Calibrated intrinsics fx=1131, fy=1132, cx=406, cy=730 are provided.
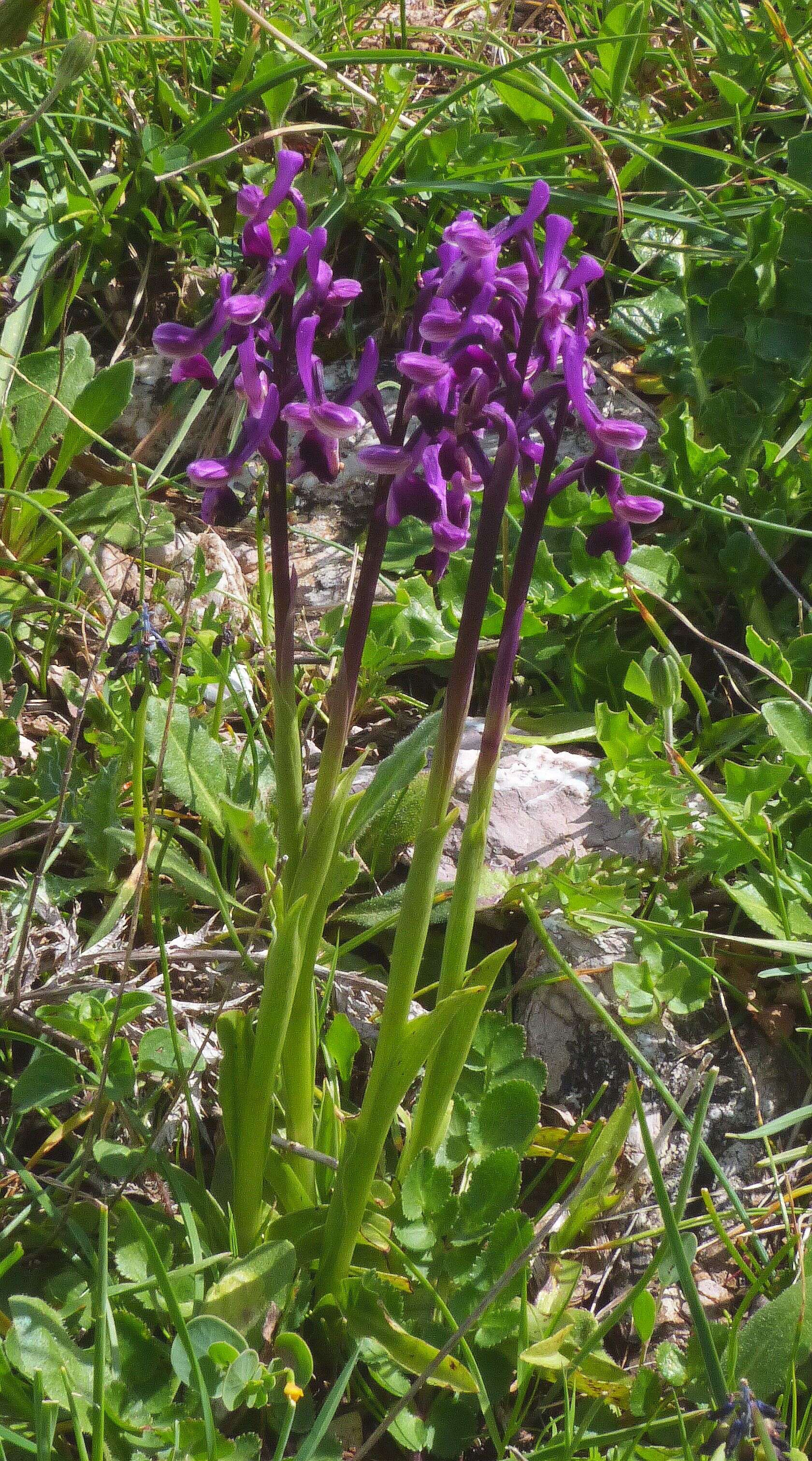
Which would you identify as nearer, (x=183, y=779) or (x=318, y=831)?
(x=318, y=831)

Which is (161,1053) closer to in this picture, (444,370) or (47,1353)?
(47,1353)

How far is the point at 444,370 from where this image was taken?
1118 mm

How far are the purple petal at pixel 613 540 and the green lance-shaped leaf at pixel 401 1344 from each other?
3.23 feet

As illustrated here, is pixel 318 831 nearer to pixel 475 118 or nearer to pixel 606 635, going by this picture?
pixel 606 635

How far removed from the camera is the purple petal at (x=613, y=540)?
4.37ft

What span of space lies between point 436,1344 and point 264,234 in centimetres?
139

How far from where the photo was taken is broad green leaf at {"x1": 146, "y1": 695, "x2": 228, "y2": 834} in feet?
6.62

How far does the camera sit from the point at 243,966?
190 cm

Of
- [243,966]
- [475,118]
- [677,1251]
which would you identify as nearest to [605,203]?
[475,118]

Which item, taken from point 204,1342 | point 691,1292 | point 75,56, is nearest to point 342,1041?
Answer: point 204,1342

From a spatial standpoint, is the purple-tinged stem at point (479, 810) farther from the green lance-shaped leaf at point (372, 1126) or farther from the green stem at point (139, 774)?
the green stem at point (139, 774)

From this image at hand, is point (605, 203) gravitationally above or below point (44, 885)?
above

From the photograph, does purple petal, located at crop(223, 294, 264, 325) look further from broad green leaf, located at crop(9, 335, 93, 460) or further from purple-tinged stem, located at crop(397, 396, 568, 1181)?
broad green leaf, located at crop(9, 335, 93, 460)

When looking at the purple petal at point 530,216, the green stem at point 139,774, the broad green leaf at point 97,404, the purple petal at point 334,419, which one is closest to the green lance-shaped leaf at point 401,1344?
the green stem at point 139,774
